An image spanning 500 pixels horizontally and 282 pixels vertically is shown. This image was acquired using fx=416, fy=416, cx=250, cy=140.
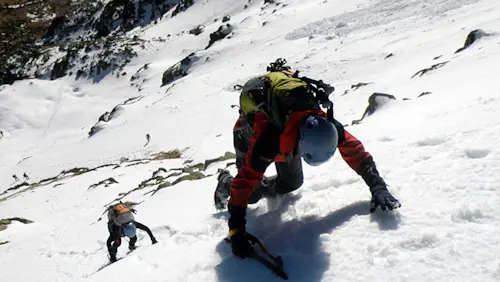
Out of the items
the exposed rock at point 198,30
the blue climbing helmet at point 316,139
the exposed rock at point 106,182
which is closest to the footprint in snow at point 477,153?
the blue climbing helmet at point 316,139

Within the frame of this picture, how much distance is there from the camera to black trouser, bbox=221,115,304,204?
549 cm

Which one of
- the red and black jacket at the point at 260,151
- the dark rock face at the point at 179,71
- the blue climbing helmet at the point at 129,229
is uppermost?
the red and black jacket at the point at 260,151

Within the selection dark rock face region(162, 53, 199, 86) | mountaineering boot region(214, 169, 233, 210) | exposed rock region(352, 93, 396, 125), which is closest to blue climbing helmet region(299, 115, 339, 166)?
mountaineering boot region(214, 169, 233, 210)

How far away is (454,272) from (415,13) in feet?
103

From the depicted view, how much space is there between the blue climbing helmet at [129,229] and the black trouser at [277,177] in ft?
12.0

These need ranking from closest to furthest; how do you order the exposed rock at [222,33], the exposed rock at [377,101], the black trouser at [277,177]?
the black trouser at [277,177] → the exposed rock at [377,101] → the exposed rock at [222,33]

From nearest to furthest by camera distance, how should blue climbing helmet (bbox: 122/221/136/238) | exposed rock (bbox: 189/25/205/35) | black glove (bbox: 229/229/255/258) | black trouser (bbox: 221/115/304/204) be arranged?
1. black glove (bbox: 229/229/255/258)
2. black trouser (bbox: 221/115/304/204)
3. blue climbing helmet (bbox: 122/221/136/238)
4. exposed rock (bbox: 189/25/205/35)

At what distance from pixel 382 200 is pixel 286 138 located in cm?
117

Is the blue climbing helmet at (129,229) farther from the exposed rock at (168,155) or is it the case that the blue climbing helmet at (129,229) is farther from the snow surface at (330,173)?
the exposed rock at (168,155)

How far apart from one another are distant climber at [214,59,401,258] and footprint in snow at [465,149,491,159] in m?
1.21

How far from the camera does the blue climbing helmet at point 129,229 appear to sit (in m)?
8.40

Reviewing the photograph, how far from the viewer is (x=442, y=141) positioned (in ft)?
18.6

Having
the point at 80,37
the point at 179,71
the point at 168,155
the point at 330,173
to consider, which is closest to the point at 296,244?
the point at 330,173

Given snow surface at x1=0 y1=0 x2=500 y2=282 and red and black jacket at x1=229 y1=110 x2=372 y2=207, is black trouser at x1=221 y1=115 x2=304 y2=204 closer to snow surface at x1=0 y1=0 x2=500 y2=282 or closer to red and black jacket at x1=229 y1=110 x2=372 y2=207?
snow surface at x1=0 y1=0 x2=500 y2=282
